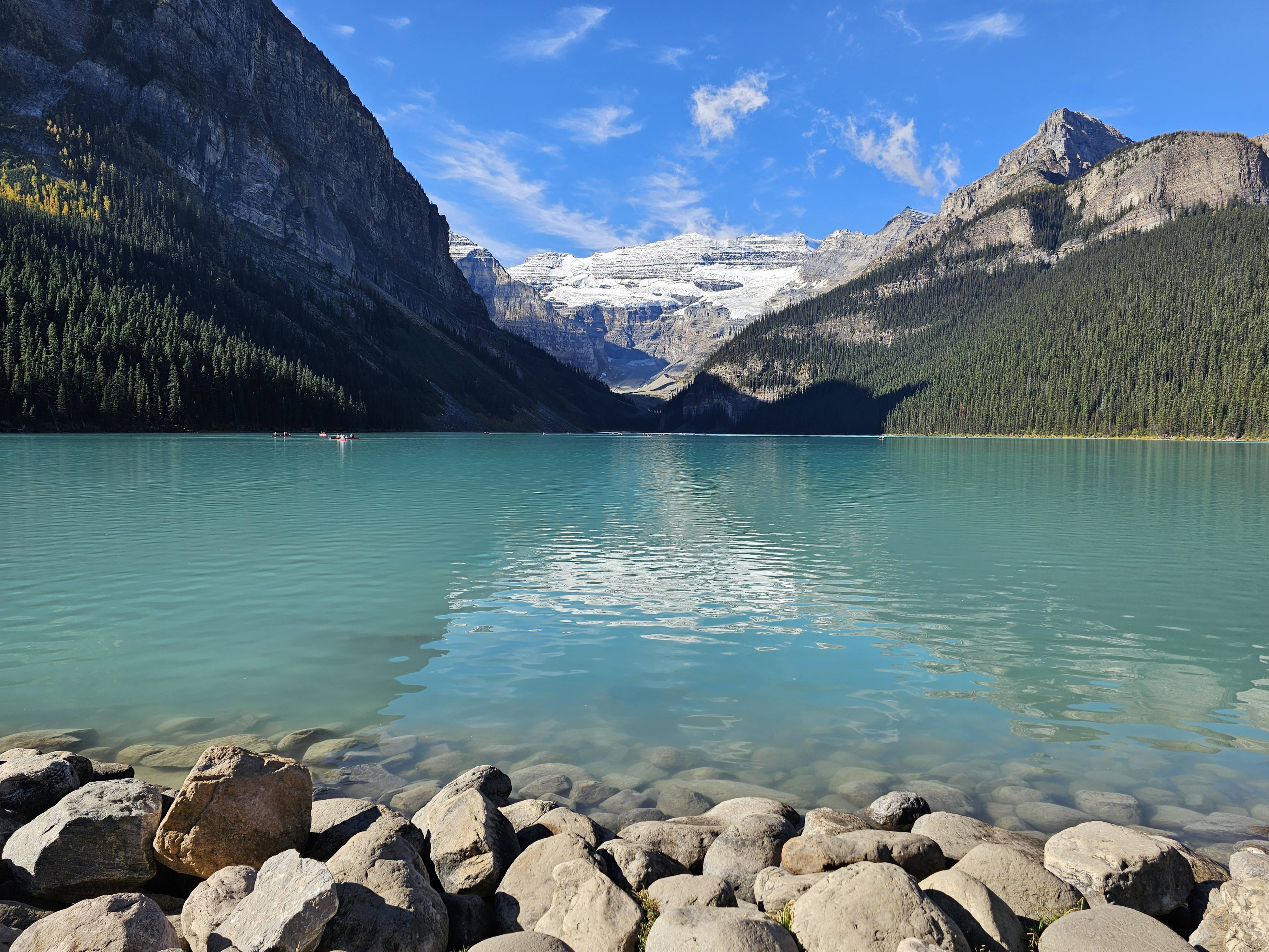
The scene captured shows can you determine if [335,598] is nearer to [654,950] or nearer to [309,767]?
[309,767]

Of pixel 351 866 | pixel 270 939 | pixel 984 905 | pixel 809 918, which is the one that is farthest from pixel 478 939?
pixel 984 905

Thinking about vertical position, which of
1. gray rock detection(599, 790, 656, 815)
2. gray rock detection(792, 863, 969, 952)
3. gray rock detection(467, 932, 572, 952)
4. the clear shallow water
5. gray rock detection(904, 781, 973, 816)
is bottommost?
gray rock detection(599, 790, 656, 815)

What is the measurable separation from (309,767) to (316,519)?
26636mm

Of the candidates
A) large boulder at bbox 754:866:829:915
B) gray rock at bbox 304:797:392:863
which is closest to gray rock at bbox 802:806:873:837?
large boulder at bbox 754:866:829:915

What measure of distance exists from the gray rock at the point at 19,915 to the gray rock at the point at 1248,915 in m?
9.98

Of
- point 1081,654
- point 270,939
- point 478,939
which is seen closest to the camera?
point 270,939

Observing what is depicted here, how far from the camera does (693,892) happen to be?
6711 millimetres

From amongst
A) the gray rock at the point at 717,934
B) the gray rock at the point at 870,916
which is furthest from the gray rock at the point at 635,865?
the gray rock at the point at 870,916

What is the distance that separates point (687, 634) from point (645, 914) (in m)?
11.0

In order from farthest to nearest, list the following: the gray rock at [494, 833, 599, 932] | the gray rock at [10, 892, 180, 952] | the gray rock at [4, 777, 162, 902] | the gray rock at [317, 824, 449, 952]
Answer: the gray rock at [4, 777, 162, 902] < the gray rock at [494, 833, 599, 932] < the gray rock at [317, 824, 449, 952] < the gray rock at [10, 892, 180, 952]

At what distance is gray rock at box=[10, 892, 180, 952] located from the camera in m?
5.33

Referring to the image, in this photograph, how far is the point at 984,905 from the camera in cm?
629

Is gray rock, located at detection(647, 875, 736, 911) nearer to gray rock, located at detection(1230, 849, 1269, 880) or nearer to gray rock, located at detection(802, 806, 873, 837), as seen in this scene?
gray rock, located at detection(802, 806, 873, 837)

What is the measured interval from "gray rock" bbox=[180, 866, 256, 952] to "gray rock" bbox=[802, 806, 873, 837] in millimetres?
5459
